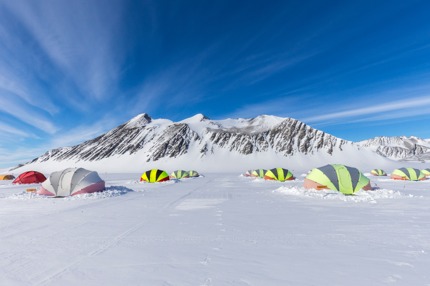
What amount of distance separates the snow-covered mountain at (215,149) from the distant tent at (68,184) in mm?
125944

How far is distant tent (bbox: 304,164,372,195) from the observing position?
64.3 feet

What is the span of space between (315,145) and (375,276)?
174843 mm

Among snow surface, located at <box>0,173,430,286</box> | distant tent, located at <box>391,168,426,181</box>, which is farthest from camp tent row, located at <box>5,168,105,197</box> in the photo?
distant tent, located at <box>391,168,426,181</box>

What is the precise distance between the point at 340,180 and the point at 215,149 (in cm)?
14958

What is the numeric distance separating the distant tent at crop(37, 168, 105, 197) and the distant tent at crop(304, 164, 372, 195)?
17052 mm

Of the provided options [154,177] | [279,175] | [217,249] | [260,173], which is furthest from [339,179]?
[260,173]

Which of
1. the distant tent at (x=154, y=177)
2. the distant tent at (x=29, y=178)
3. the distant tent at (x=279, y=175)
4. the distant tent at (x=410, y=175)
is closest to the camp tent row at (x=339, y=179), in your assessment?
the distant tent at (x=279, y=175)

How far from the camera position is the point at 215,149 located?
16925cm

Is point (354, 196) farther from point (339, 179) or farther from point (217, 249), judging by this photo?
point (217, 249)

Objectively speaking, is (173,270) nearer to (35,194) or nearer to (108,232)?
(108,232)

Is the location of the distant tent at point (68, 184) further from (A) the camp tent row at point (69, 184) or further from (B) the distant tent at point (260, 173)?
(B) the distant tent at point (260, 173)

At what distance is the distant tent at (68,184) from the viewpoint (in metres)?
20.3

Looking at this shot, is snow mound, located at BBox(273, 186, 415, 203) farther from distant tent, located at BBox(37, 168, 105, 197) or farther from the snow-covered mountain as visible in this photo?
the snow-covered mountain

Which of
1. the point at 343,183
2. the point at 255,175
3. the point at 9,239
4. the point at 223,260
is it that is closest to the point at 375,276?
the point at 223,260
